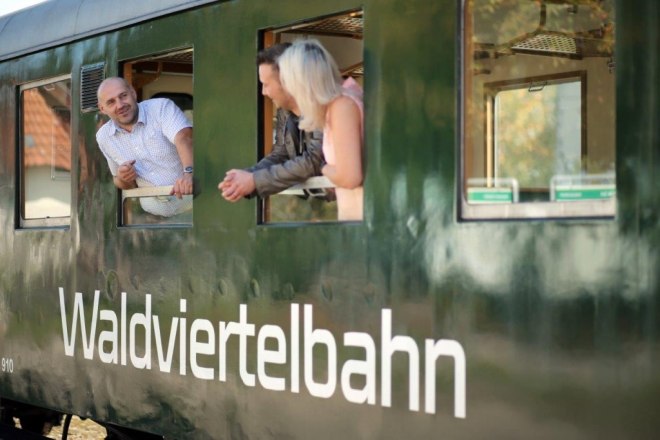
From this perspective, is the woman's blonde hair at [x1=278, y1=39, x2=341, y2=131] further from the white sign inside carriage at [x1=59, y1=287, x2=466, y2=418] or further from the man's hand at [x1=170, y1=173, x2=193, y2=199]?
the man's hand at [x1=170, y1=173, x2=193, y2=199]

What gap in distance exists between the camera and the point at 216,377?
6000mm

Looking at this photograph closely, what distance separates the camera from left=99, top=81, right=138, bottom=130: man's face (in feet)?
22.1

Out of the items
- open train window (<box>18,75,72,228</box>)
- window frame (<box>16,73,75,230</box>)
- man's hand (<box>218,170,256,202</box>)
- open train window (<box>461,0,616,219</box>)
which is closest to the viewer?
open train window (<box>461,0,616,219</box>)

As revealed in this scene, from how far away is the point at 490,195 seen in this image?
4.64m

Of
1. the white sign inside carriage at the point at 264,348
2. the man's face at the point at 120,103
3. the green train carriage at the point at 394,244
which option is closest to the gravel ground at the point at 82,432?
the green train carriage at the point at 394,244

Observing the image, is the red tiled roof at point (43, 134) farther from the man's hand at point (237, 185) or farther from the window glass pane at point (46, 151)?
the man's hand at point (237, 185)

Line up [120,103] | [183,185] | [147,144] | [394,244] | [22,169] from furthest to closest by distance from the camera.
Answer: [22,169] → [120,103] → [147,144] → [183,185] → [394,244]

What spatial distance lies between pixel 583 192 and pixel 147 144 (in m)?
2.90

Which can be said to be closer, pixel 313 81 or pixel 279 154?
pixel 313 81

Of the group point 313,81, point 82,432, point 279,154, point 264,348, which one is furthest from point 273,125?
point 82,432

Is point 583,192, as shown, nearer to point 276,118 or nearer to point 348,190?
point 348,190

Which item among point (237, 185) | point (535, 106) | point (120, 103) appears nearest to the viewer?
point (535, 106)

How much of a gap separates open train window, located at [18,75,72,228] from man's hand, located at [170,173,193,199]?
4.19 feet

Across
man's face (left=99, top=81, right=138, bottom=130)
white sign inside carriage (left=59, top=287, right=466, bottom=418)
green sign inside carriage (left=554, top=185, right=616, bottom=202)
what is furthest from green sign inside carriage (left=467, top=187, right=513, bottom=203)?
man's face (left=99, top=81, right=138, bottom=130)
